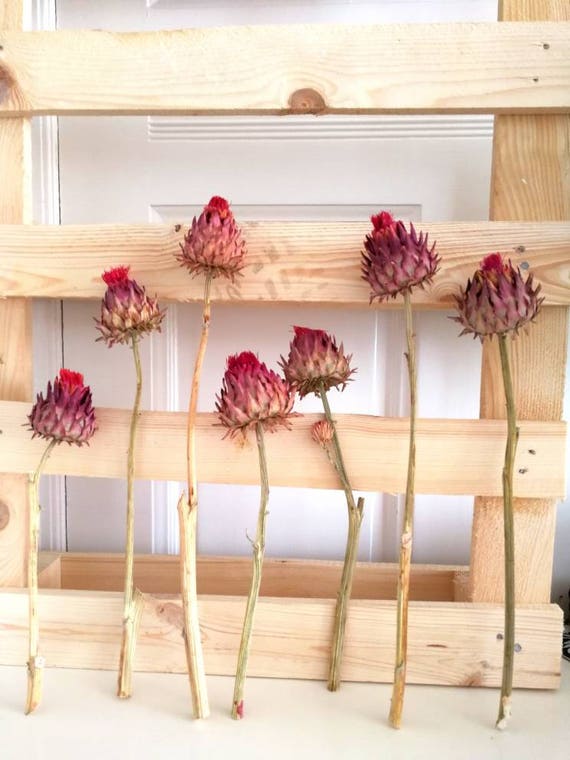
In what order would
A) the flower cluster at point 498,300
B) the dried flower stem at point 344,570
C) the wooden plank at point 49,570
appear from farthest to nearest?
1. the wooden plank at point 49,570
2. the dried flower stem at point 344,570
3. the flower cluster at point 498,300

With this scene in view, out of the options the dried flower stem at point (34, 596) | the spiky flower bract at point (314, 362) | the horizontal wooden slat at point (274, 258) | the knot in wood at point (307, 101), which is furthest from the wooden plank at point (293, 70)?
the dried flower stem at point (34, 596)

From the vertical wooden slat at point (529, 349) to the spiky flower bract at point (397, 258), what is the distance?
0.16 metres

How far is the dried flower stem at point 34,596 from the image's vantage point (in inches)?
22.4

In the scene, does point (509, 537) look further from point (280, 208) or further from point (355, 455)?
point (280, 208)

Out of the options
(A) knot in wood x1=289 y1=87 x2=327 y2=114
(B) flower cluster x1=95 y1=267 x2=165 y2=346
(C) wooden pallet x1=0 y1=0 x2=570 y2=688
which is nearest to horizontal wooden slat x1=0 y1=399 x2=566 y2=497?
(C) wooden pallet x1=0 y1=0 x2=570 y2=688

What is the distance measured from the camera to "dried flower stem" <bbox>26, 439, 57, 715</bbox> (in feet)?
1.86

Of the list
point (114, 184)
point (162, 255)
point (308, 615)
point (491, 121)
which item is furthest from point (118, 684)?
point (491, 121)

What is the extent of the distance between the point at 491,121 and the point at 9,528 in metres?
0.74

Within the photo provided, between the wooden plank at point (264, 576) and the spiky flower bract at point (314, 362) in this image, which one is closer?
the spiky flower bract at point (314, 362)

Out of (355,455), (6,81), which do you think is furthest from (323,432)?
(6,81)

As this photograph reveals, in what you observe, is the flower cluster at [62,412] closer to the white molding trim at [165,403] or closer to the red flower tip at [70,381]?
the red flower tip at [70,381]

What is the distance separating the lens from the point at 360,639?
2.12 feet

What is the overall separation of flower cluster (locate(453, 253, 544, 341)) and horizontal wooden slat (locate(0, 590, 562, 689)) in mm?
301

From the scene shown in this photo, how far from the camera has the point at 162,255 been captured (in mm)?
647
